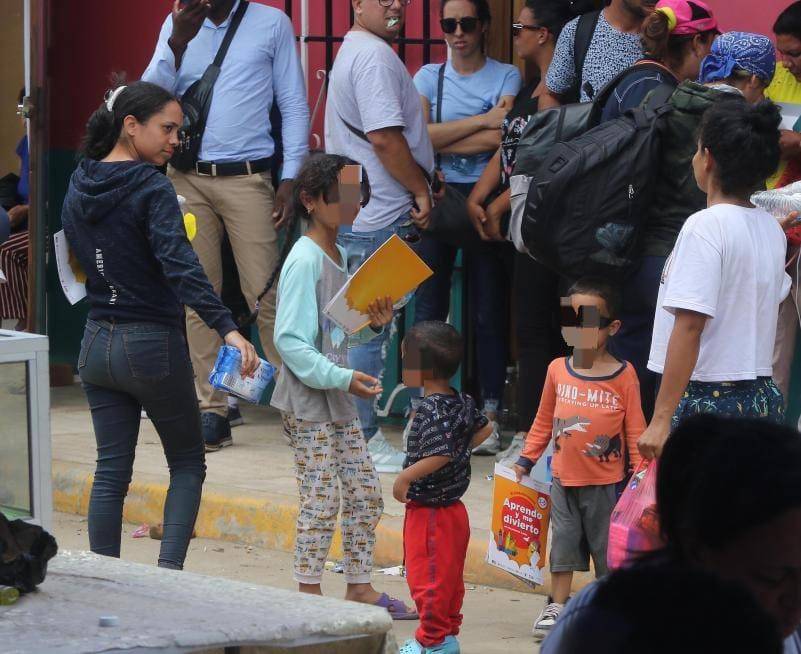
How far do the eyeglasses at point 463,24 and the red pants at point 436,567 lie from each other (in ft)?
10.4

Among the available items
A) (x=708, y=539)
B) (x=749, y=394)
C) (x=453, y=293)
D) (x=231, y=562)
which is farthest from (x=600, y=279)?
(x=708, y=539)

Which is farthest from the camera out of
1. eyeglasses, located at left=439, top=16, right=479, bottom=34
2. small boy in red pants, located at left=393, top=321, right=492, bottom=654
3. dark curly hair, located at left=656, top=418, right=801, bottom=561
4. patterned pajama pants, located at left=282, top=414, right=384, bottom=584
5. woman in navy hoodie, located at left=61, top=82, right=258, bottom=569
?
eyeglasses, located at left=439, top=16, right=479, bottom=34

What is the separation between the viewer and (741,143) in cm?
419

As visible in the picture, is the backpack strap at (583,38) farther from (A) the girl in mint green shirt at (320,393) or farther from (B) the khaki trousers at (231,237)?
(B) the khaki trousers at (231,237)

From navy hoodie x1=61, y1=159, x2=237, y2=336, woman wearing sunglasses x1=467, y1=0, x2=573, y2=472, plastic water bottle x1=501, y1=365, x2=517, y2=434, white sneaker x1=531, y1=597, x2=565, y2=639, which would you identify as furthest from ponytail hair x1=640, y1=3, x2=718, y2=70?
plastic water bottle x1=501, y1=365, x2=517, y2=434

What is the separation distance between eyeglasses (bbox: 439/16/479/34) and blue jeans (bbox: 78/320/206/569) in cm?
289

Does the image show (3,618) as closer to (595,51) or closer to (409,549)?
(409,549)

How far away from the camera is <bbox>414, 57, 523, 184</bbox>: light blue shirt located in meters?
7.35

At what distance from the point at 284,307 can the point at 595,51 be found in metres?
1.97

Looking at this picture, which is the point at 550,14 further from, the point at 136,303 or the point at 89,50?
the point at 89,50

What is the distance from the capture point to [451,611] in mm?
4730

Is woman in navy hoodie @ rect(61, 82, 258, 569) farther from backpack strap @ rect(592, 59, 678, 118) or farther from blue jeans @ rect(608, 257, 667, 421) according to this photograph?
backpack strap @ rect(592, 59, 678, 118)

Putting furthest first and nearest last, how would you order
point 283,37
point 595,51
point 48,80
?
point 48,80
point 283,37
point 595,51

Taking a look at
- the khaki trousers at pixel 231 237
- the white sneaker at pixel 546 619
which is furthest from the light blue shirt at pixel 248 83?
the white sneaker at pixel 546 619
